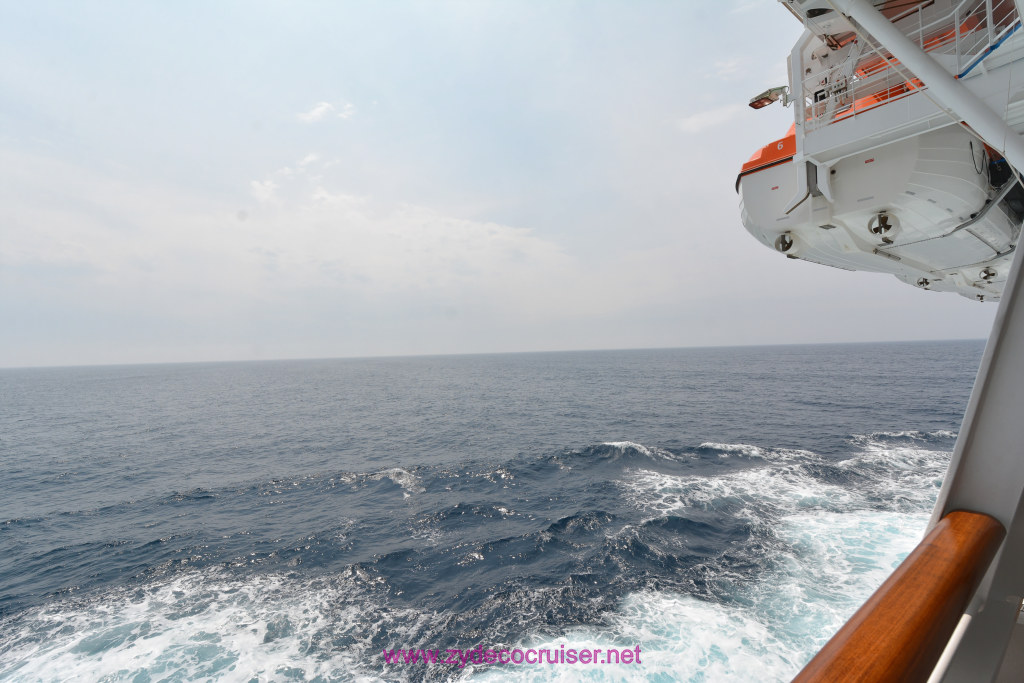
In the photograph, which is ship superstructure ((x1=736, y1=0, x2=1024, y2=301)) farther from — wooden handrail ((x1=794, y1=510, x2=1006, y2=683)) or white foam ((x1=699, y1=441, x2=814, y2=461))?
white foam ((x1=699, y1=441, x2=814, y2=461))

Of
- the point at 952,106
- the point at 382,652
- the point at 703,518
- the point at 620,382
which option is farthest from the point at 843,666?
the point at 620,382

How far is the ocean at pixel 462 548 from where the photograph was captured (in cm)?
1066

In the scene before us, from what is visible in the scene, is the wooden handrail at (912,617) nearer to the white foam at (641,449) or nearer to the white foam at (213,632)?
the white foam at (213,632)

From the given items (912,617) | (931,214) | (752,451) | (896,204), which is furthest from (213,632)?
(752,451)

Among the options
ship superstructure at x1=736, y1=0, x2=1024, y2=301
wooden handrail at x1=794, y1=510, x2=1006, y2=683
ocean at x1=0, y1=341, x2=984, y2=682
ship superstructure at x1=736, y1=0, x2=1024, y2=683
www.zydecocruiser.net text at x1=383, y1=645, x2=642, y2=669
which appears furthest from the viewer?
ocean at x1=0, y1=341, x2=984, y2=682

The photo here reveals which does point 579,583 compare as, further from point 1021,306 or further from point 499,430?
point 499,430

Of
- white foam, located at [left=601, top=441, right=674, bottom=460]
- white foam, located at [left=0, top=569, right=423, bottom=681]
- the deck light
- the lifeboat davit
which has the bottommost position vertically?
white foam, located at [left=0, top=569, right=423, bottom=681]

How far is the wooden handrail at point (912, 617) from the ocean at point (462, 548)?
417 inches

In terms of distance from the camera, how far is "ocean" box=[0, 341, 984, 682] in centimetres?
1066

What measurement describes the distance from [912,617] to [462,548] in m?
16.8

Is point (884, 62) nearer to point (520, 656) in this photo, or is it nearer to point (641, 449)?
point (520, 656)

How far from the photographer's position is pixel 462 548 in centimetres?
1599

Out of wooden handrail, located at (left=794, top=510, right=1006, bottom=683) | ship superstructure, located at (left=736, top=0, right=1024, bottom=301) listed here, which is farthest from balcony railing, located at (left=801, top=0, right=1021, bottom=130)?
wooden handrail, located at (left=794, top=510, right=1006, bottom=683)

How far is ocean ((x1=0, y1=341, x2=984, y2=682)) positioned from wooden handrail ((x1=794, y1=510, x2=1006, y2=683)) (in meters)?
10.6
